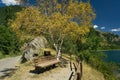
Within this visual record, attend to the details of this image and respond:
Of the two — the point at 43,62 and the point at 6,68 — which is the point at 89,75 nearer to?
the point at 43,62

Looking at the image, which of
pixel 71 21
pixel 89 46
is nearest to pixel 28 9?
pixel 71 21

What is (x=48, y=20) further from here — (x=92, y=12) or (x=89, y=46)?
(x=89, y=46)

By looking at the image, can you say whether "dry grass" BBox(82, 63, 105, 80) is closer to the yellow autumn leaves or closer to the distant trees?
the yellow autumn leaves

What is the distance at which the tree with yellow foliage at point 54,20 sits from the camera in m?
21.8

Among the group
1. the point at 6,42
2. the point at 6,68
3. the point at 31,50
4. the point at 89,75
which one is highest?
the point at 6,42

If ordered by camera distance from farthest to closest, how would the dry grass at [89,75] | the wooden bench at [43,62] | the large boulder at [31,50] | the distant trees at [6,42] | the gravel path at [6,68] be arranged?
the distant trees at [6,42]
the large boulder at [31,50]
the gravel path at [6,68]
the dry grass at [89,75]
the wooden bench at [43,62]

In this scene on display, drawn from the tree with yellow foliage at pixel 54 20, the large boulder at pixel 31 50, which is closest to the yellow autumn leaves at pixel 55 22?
the tree with yellow foliage at pixel 54 20

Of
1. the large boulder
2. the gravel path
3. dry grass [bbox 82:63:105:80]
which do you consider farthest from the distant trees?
dry grass [bbox 82:63:105:80]

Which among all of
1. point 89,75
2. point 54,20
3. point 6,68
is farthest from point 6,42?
point 89,75

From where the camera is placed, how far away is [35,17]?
72.2ft

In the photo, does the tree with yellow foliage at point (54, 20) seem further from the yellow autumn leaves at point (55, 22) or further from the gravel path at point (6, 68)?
the gravel path at point (6, 68)

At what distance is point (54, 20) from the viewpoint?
22.4m

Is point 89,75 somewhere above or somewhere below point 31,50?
below

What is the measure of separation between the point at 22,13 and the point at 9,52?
101ft
